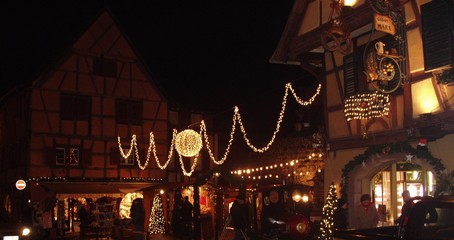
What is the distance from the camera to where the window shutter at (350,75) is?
15.0m

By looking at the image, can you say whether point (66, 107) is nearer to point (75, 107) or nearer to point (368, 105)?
point (75, 107)

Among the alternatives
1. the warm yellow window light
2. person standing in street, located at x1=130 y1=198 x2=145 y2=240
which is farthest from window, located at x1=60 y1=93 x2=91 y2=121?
the warm yellow window light

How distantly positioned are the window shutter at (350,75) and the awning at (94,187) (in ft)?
58.9

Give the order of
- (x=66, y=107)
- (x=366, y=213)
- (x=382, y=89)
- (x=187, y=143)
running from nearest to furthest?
(x=382, y=89) → (x=366, y=213) → (x=187, y=143) → (x=66, y=107)

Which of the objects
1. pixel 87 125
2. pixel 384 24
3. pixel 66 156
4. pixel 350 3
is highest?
pixel 350 3

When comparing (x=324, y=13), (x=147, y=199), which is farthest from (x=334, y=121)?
(x=147, y=199)

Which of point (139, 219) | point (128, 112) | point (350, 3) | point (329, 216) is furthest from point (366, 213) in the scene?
point (128, 112)

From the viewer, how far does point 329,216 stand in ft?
48.8

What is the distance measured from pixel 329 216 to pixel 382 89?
3.62 m

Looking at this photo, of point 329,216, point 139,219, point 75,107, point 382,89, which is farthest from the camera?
point 75,107

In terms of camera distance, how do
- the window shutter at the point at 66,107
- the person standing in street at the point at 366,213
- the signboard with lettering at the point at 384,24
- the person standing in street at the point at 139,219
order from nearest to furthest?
the signboard with lettering at the point at 384,24 → the person standing in street at the point at 366,213 → the person standing in street at the point at 139,219 → the window shutter at the point at 66,107

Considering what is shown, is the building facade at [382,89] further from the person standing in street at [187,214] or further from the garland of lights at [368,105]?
the person standing in street at [187,214]

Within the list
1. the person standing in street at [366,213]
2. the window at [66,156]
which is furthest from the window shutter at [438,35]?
the window at [66,156]

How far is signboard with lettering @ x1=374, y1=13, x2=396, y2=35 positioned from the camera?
12461 mm
